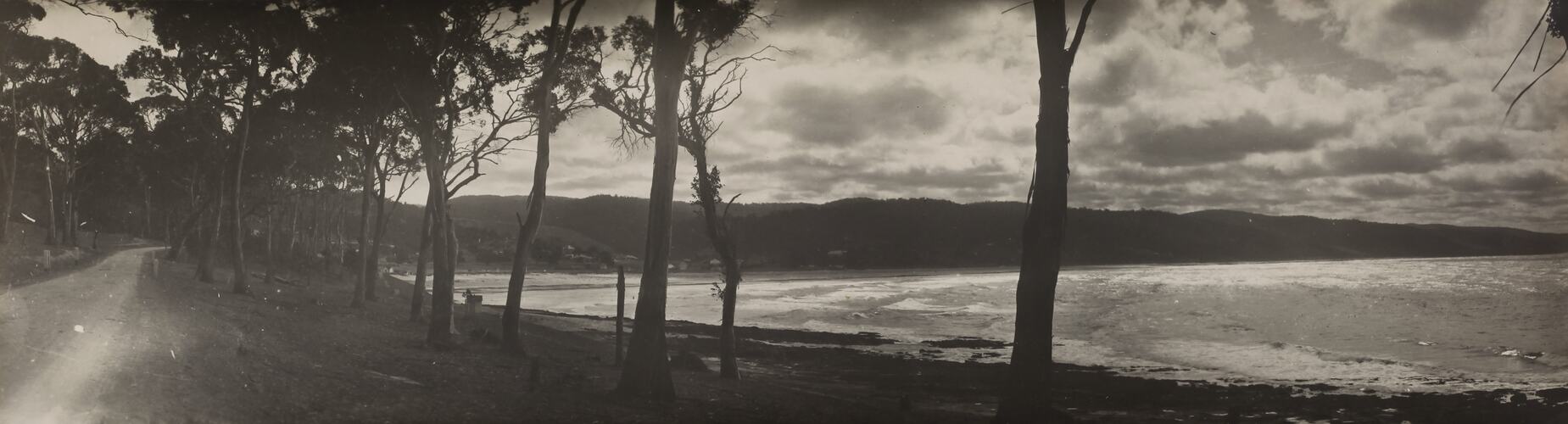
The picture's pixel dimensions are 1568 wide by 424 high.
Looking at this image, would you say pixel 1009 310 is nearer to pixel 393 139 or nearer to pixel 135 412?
pixel 393 139

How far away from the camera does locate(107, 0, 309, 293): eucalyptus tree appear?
19719mm

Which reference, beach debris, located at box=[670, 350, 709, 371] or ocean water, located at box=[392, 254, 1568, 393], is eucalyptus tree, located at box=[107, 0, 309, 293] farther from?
ocean water, located at box=[392, 254, 1568, 393]

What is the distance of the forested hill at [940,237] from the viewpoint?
4186 inches

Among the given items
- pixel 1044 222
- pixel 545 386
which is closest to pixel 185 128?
pixel 545 386

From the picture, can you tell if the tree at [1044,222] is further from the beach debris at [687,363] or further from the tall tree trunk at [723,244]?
the beach debris at [687,363]

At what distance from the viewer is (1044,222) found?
8.47 metres

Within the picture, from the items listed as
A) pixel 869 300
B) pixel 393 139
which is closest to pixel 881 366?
pixel 393 139

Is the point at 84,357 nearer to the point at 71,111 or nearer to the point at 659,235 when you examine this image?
the point at 659,235

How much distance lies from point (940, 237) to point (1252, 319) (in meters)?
78.7

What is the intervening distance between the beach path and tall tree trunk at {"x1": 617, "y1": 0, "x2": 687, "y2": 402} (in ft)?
15.3

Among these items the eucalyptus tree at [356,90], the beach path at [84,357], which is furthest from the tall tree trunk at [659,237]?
the eucalyptus tree at [356,90]

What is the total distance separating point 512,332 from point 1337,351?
2508cm

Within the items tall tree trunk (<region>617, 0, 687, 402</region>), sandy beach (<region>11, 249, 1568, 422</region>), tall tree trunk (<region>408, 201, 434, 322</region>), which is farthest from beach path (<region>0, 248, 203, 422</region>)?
tall tree trunk (<region>408, 201, 434, 322</region>)

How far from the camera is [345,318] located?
805 inches
